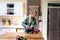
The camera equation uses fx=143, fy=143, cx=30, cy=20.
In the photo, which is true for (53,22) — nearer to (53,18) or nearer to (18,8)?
(53,18)

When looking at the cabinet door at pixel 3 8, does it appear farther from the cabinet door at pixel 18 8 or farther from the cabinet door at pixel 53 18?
the cabinet door at pixel 53 18

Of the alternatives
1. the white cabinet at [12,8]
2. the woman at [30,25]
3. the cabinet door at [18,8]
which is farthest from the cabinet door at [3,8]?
the woman at [30,25]

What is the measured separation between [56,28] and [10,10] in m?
4.42

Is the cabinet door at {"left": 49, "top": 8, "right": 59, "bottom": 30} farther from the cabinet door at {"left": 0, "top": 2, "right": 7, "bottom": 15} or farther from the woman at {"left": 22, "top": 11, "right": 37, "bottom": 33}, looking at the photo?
the cabinet door at {"left": 0, "top": 2, "right": 7, "bottom": 15}

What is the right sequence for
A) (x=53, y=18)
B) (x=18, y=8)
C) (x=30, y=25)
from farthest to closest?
(x=18, y=8) < (x=30, y=25) < (x=53, y=18)

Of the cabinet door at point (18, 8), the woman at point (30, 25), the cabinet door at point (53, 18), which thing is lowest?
the woman at point (30, 25)

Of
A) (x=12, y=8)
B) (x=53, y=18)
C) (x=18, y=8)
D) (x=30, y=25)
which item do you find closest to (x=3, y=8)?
(x=12, y=8)

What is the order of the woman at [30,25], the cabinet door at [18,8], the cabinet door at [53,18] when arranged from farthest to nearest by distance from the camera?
the cabinet door at [18,8] < the woman at [30,25] < the cabinet door at [53,18]

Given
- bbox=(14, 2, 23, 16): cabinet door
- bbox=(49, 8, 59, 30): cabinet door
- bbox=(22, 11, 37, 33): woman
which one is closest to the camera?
bbox=(49, 8, 59, 30): cabinet door

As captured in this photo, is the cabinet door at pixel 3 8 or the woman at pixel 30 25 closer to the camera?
the woman at pixel 30 25

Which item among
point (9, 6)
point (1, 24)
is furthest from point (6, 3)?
point (1, 24)

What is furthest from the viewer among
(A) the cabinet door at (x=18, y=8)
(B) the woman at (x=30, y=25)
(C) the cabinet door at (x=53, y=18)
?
(A) the cabinet door at (x=18, y=8)

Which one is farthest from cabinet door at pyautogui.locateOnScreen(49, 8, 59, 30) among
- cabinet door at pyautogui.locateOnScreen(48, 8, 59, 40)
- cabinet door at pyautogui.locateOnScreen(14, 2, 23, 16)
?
cabinet door at pyautogui.locateOnScreen(14, 2, 23, 16)

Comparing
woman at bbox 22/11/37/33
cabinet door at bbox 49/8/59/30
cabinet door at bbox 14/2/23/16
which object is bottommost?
woman at bbox 22/11/37/33
